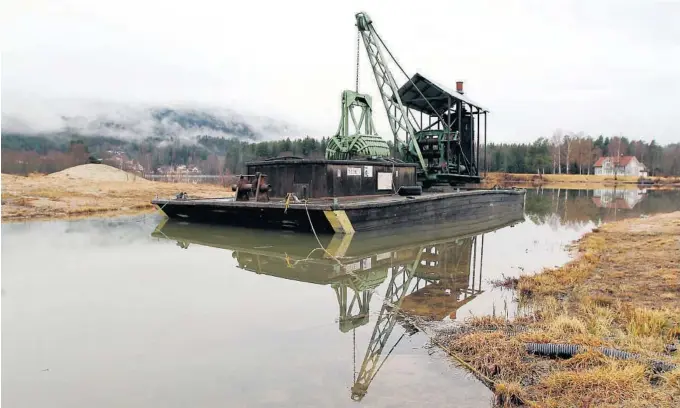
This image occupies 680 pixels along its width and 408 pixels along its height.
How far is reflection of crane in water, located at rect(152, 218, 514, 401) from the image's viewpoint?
5.82m

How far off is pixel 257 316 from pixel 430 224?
11737 mm

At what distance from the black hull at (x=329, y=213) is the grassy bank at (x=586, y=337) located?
5.85m

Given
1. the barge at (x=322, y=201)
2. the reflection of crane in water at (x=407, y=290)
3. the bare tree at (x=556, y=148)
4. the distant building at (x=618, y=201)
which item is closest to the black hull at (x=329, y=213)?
the barge at (x=322, y=201)

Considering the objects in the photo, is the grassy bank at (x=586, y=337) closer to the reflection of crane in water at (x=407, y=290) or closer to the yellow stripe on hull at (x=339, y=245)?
the reflection of crane in water at (x=407, y=290)

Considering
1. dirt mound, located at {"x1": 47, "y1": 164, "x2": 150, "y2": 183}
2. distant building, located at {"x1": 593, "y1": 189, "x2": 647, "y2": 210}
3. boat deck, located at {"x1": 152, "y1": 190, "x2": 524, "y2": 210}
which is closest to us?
boat deck, located at {"x1": 152, "y1": 190, "x2": 524, "y2": 210}

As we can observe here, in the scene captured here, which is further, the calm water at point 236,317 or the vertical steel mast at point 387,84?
the vertical steel mast at point 387,84

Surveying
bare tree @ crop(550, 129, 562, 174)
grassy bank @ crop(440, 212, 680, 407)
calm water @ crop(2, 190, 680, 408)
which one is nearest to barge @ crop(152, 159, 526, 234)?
calm water @ crop(2, 190, 680, 408)

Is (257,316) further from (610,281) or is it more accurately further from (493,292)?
(610,281)

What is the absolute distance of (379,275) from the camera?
902 cm

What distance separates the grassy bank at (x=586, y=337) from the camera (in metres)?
3.60

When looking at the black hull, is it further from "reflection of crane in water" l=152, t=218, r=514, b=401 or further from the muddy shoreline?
the muddy shoreline

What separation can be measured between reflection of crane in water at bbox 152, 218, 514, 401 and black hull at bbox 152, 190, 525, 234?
903 millimetres

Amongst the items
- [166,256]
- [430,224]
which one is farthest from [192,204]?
[430,224]

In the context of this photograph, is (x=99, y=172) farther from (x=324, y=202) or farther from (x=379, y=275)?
(x=379, y=275)
